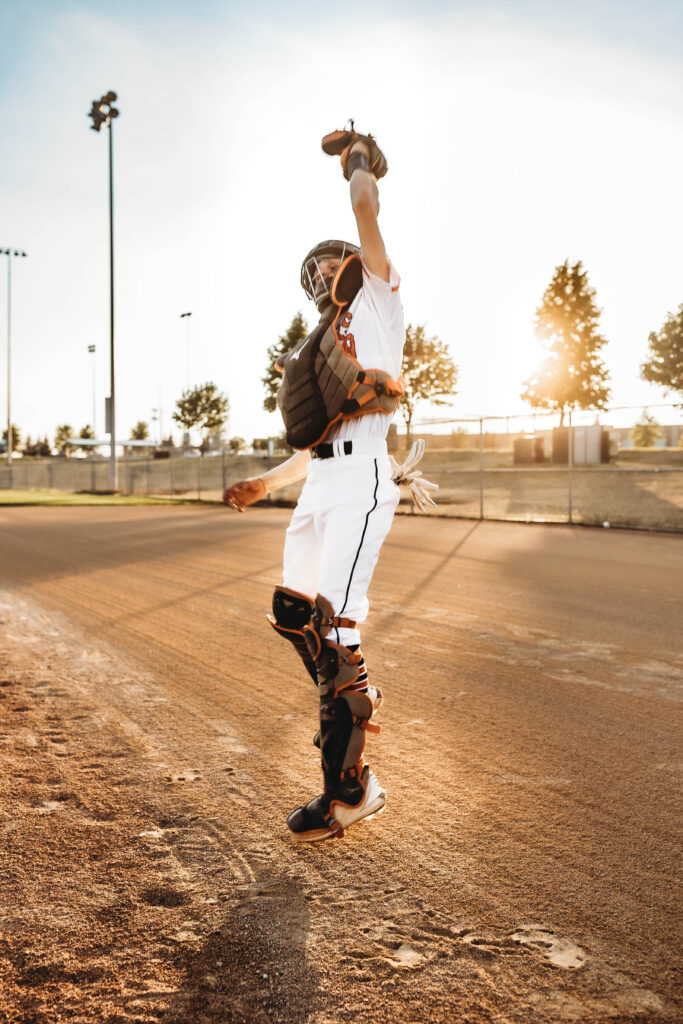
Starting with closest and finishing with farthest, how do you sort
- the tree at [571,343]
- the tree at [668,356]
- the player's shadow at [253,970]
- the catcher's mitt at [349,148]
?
the player's shadow at [253,970] → the catcher's mitt at [349,148] → the tree at [571,343] → the tree at [668,356]

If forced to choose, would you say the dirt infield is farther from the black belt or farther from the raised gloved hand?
the black belt

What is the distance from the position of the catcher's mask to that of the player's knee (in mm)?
1069

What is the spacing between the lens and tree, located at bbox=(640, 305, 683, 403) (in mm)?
61219

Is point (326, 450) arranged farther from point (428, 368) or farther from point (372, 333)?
point (428, 368)

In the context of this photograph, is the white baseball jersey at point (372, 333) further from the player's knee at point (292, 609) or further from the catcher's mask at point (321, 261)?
the player's knee at point (292, 609)

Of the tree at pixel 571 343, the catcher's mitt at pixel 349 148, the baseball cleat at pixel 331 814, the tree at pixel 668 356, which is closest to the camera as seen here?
the baseball cleat at pixel 331 814

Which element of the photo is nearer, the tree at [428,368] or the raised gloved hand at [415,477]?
the raised gloved hand at [415,477]

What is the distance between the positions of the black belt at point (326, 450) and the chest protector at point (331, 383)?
0.14 ft

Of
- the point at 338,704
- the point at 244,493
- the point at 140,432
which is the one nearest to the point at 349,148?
the point at 244,493

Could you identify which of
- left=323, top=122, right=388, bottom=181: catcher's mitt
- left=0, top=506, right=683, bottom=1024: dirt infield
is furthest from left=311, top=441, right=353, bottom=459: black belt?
left=0, top=506, right=683, bottom=1024: dirt infield

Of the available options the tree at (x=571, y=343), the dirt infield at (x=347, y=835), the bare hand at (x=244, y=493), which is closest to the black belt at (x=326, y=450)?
the bare hand at (x=244, y=493)

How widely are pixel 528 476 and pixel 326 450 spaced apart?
91.5 feet

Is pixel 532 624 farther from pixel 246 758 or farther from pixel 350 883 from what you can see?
pixel 350 883

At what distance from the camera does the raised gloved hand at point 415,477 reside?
10.7ft
